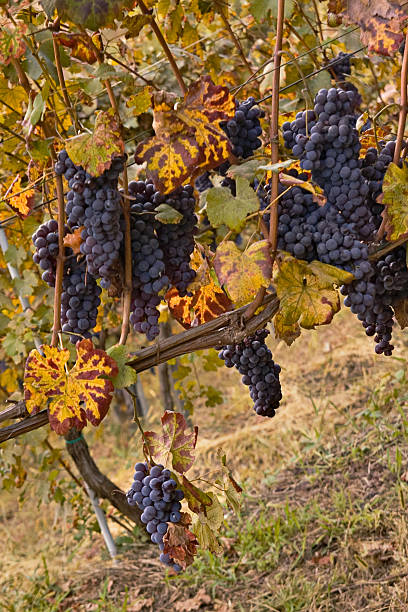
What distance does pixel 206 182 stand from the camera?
1.52 metres

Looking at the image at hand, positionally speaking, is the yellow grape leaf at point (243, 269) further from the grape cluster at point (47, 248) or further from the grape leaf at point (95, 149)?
the grape cluster at point (47, 248)

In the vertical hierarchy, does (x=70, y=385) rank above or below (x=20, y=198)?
below

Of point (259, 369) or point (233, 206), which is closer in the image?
point (233, 206)

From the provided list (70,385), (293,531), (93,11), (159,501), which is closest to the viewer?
(93,11)

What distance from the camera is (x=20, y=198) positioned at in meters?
1.26

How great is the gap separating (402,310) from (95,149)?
2.05 feet

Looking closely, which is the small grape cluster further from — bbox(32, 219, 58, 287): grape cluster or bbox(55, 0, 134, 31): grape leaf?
bbox(55, 0, 134, 31): grape leaf

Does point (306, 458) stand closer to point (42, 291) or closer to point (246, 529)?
point (246, 529)

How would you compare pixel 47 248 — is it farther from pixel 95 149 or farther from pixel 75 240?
pixel 95 149

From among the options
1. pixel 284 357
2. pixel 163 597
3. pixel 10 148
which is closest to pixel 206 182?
pixel 10 148

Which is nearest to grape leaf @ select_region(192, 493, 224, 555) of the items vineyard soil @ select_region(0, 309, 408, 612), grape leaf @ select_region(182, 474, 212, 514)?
grape leaf @ select_region(182, 474, 212, 514)

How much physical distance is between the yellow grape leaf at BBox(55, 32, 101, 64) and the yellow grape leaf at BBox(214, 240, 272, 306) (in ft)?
1.47

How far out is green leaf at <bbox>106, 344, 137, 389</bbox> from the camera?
1108 mm

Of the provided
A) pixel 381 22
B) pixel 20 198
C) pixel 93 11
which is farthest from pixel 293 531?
pixel 93 11
